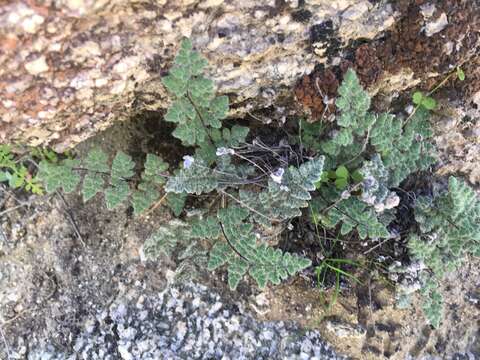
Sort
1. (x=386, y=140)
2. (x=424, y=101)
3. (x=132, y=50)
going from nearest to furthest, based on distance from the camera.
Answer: (x=132, y=50), (x=386, y=140), (x=424, y=101)

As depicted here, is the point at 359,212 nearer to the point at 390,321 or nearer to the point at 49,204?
the point at 390,321

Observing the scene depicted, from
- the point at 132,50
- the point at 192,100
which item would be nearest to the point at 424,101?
the point at 192,100

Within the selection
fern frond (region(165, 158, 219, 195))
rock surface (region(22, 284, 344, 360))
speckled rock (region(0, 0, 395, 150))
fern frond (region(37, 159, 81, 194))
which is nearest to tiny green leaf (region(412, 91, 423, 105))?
speckled rock (region(0, 0, 395, 150))

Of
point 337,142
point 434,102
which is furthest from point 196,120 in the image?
point 434,102

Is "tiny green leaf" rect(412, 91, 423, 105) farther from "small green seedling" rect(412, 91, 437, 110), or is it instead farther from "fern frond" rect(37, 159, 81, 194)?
"fern frond" rect(37, 159, 81, 194)

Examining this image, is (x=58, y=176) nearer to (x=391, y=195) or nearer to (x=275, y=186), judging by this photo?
(x=275, y=186)

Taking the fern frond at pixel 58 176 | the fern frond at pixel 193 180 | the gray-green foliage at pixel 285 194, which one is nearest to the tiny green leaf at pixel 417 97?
the gray-green foliage at pixel 285 194
